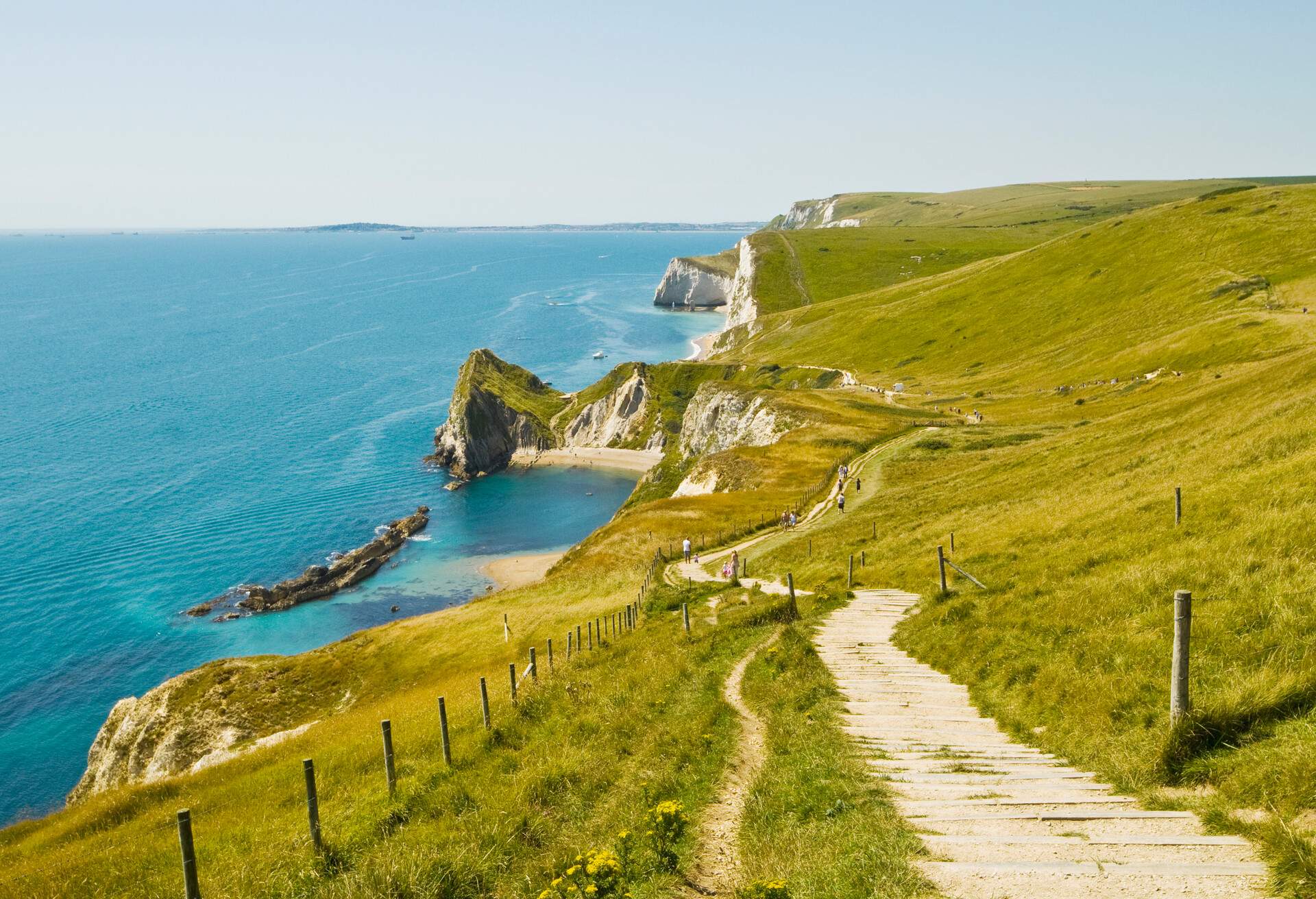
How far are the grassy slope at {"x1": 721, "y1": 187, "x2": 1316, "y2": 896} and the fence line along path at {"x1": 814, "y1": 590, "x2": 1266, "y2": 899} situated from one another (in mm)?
533

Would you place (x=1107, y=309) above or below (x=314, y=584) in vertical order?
above

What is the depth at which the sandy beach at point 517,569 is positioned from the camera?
323 ft

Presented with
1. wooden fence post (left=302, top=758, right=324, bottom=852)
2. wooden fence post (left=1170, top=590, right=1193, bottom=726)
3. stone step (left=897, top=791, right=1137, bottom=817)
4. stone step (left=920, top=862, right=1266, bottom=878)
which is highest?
wooden fence post (left=1170, top=590, right=1193, bottom=726)

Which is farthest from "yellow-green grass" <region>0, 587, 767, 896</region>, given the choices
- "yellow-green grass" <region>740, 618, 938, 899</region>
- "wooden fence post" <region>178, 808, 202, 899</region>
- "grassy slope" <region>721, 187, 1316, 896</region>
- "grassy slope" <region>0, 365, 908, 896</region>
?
"grassy slope" <region>721, 187, 1316, 896</region>

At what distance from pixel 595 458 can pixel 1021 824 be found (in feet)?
504

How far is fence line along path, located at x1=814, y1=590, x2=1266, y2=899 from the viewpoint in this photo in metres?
8.88

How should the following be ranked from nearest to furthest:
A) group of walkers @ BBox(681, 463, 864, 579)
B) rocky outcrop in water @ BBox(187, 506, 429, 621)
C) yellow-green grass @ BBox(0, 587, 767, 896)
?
1. yellow-green grass @ BBox(0, 587, 767, 896)
2. group of walkers @ BBox(681, 463, 864, 579)
3. rocky outcrop in water @ BBox(187, 506, 429, 621)

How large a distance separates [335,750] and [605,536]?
54.3m

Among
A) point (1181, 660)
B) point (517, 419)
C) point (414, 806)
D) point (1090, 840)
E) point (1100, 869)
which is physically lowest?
point (517, 419)

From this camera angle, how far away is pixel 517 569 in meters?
104

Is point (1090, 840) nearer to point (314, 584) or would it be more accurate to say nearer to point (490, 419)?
point (314, 584)

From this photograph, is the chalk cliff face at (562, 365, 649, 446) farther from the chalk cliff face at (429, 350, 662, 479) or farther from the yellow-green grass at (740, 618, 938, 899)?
the yellow-green grass at (740, 618, 938, 899)

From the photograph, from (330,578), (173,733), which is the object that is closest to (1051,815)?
(173,733)

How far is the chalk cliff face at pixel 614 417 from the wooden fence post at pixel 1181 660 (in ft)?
509
